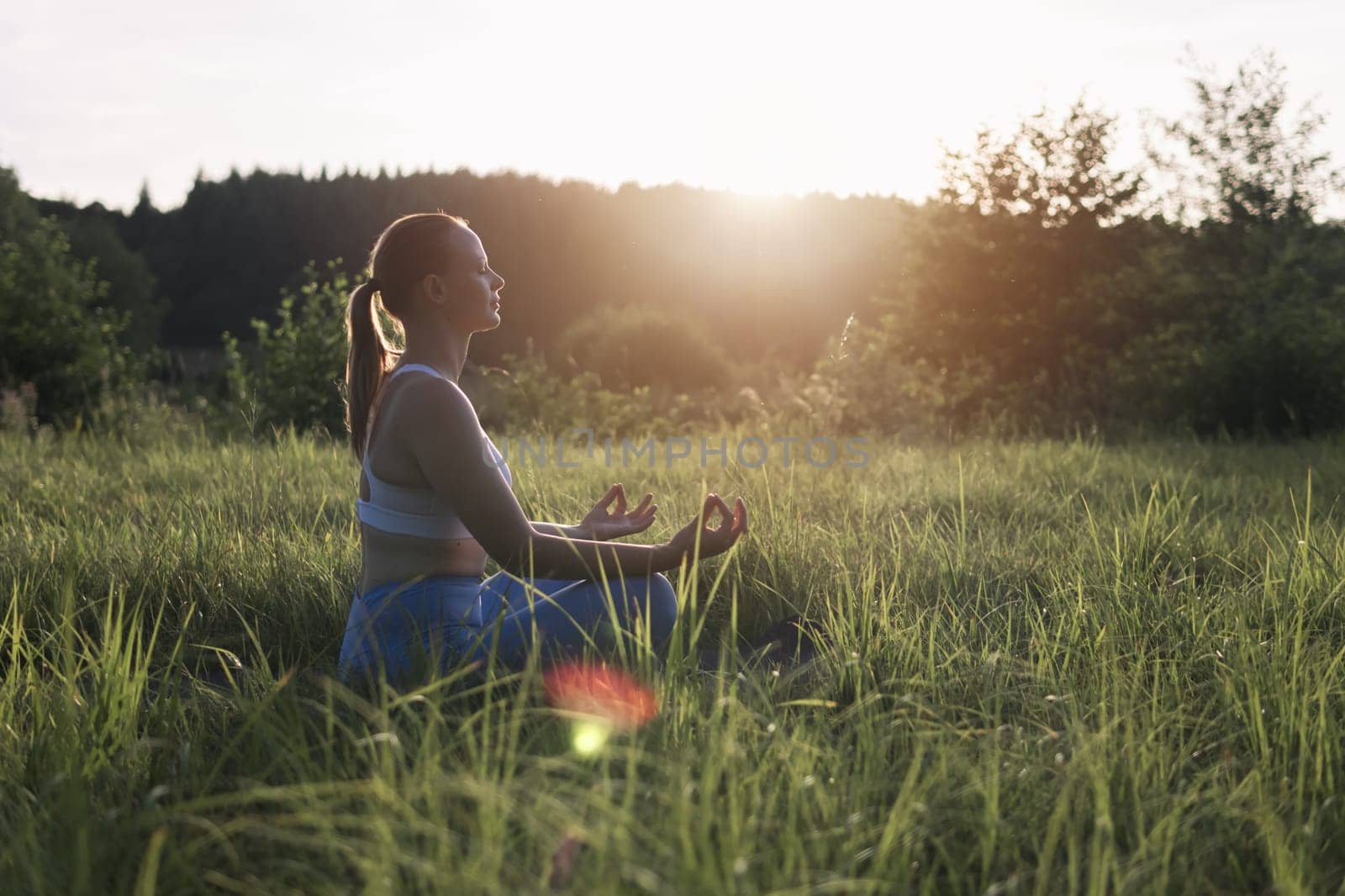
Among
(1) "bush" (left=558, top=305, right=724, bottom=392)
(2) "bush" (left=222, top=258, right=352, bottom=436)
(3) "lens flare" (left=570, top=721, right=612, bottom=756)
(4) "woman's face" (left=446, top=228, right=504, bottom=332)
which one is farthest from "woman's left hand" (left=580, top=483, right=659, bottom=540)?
(1) "bush" (left=558, top=305, right=724, bottom=392)

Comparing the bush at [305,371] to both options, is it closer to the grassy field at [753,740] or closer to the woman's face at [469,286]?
the grassy field at [753,740]

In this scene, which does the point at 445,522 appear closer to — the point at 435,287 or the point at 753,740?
the point at 435,287

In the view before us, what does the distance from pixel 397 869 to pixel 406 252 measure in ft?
5.18

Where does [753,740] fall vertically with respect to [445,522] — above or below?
below

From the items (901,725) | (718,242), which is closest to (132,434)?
(901,725)

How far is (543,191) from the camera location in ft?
104

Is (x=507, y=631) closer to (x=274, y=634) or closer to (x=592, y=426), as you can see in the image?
(x=274, y=634)

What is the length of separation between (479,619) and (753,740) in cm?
89

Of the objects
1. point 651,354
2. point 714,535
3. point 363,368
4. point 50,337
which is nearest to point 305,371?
point 50,337

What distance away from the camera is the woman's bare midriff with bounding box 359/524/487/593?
2.50 m

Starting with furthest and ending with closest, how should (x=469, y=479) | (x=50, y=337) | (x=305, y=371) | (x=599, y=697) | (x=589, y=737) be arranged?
(x=50, y=337), (x=305, y=371), (x=469, y=479), (x=599, y=697), (x=589, y=737)

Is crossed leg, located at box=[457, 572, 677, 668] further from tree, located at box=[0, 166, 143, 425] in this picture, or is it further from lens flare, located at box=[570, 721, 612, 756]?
tree, located at box=[0, 166, 143, 425]

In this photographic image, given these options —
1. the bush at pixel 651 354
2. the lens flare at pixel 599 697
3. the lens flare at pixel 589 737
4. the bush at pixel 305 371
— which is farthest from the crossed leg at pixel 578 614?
the bush at pixel 651 354

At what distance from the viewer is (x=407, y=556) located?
2.51 m
